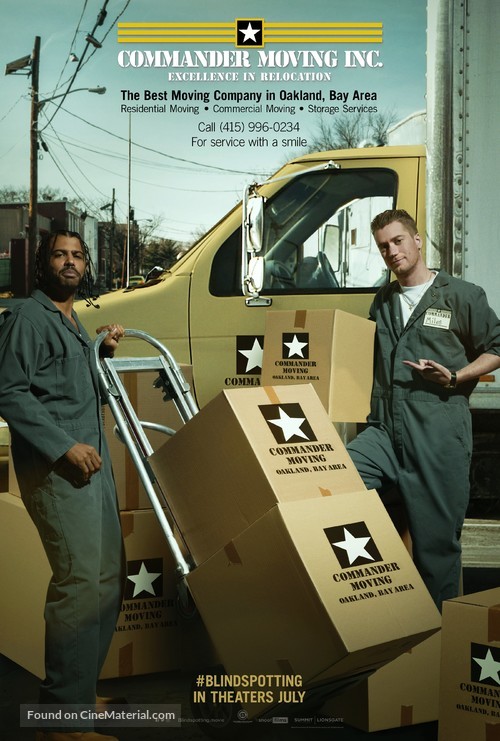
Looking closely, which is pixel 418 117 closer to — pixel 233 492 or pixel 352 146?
pixel 352 146

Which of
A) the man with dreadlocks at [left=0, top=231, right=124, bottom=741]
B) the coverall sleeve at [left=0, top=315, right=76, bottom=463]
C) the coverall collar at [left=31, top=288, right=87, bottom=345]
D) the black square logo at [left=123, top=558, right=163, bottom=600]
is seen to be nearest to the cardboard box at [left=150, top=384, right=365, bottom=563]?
the man with dreadlocks at [left=0, top=231, right=124, bottom=741]

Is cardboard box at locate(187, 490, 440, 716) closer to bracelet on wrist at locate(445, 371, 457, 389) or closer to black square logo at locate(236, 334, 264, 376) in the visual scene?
bracelet on wrist at locate(445, 371, 457, 389)

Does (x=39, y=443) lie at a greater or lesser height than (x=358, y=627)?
greater

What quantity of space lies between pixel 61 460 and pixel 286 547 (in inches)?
30.3

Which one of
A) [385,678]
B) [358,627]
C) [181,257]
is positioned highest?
[181,257]

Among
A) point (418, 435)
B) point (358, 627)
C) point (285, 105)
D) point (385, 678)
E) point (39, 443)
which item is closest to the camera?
point (358, 627)

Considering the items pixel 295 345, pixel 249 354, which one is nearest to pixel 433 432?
pixel 295 345

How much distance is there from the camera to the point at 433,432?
154 inches

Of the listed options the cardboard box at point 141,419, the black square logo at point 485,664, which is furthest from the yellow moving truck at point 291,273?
the black square logo at point 485,664

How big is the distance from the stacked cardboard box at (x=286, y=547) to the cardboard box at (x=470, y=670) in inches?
9.0

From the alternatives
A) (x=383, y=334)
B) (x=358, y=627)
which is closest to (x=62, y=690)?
(x=358, y=627)

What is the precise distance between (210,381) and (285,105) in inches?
56.7

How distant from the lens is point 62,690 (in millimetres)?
3166

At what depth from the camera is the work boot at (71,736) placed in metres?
3.15
